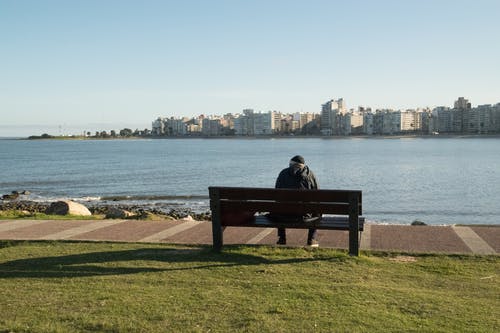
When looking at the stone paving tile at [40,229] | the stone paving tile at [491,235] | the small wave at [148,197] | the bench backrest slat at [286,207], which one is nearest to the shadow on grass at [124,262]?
the bench backrest slat at [286,207]

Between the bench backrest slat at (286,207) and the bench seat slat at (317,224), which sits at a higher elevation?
the bench backrest slat at (286,207)

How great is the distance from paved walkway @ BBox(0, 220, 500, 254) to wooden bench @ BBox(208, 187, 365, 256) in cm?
60

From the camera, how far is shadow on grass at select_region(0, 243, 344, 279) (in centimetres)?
599

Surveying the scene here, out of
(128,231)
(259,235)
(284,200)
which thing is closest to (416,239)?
(259,235)

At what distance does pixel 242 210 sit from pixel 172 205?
799 inches

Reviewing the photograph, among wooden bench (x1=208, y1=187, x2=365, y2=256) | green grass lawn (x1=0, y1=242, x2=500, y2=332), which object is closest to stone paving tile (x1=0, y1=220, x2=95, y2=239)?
green grass lawn (x1=0, y1=242, x2=500, y2=332)

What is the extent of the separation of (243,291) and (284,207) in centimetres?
191

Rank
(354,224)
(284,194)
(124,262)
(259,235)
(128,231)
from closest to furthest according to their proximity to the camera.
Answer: (124,262) < (354,224) < (284,194) < (259,235) < (128,231)

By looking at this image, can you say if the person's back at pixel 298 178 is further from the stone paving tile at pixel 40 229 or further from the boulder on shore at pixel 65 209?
the boulder on shore at pixel 65 209

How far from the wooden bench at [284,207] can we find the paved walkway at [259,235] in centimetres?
60

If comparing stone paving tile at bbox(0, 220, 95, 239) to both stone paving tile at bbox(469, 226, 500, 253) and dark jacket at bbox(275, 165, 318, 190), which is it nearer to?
dark jacket at bbox(275, 165, 318, 190)

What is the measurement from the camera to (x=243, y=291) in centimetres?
510

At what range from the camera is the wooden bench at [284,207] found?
21.8 ft

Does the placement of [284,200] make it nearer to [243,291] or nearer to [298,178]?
[298,178]
